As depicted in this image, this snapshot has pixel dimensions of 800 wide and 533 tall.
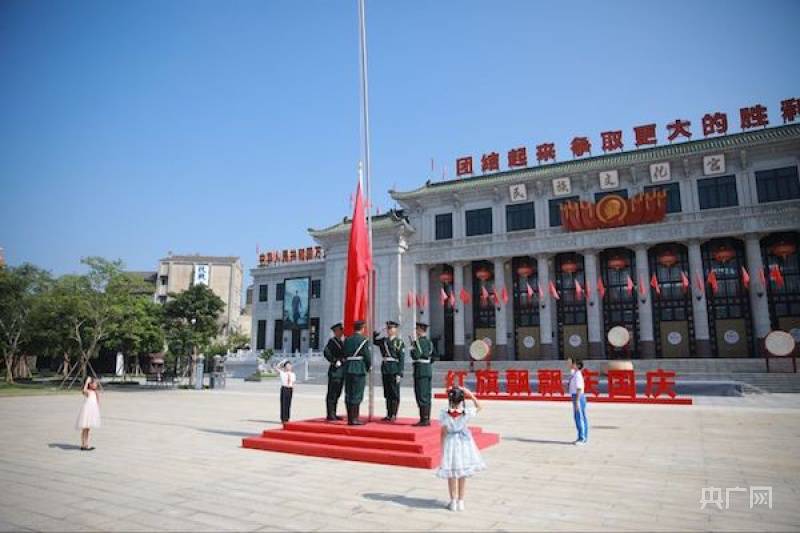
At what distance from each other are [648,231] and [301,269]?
93.8 ft

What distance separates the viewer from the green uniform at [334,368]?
966 centimetres

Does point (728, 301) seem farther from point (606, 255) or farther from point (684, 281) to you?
point (606, 255)

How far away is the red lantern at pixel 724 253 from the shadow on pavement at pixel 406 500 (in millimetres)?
29637

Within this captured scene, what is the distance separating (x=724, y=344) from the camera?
29766 millimetres

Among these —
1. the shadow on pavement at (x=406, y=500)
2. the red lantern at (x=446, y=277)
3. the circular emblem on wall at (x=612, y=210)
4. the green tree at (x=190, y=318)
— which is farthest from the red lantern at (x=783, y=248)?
the green tree at (x=190, y=318)

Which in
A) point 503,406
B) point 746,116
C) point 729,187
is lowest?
point 503,406

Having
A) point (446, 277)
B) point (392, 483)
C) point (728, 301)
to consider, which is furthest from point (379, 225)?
point (392, 483)

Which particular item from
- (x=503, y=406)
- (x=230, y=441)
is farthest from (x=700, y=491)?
(x=503, y=406)

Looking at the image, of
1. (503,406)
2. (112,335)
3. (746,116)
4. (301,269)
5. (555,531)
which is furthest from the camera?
(301,269)

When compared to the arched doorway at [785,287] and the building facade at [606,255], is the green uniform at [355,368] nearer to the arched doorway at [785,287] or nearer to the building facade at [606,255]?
the building facade at [606,255]

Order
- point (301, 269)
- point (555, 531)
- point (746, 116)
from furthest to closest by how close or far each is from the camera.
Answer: point (301, 269) → point (746, 116) → point (555, 531)

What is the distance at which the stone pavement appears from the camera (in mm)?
5031

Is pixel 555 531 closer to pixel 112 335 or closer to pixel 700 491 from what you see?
pixel 700 491

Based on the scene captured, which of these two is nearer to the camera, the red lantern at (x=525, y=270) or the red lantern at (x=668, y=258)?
the red lantern at (x=668, y=258)
